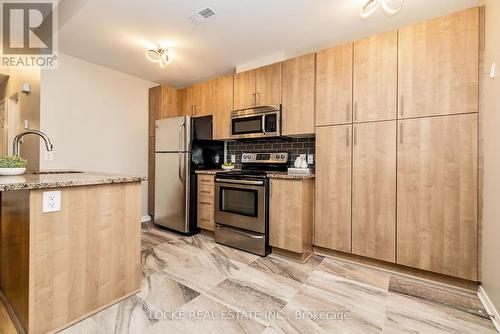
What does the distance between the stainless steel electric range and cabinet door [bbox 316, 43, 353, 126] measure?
0.86m

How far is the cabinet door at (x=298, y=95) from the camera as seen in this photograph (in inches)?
103

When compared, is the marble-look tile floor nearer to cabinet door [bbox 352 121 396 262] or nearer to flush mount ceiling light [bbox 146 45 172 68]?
cabinet door [bbox 352 121 396 262]

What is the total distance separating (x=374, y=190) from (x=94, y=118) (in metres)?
3.81

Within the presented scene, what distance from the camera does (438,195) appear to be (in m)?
1.95

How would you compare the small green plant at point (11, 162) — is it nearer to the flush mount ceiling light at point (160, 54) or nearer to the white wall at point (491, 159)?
the flush mount ceiling light at point (160, 54)

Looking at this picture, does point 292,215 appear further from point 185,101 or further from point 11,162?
point 185,101

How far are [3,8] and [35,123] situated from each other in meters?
1.31

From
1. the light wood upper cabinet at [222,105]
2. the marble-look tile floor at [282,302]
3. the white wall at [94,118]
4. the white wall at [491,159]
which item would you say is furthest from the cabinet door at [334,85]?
the white wall at [94,118]

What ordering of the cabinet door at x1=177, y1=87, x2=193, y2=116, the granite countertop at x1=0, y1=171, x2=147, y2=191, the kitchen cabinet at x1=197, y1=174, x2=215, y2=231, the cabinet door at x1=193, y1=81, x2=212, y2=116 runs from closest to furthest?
1. the granite countertop at x1=0, y1=171, x2=147, y2=191
2. the kitchen cabinet at x1=197, y1=174, x2=215, y2=231
3. the cabinet door at x1=193, y1=81, x2=212, y2=116
4. the cabinet door at x1=177, y1=87, x2=193, y2=116

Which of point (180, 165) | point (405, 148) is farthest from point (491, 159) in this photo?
point (180, 165)

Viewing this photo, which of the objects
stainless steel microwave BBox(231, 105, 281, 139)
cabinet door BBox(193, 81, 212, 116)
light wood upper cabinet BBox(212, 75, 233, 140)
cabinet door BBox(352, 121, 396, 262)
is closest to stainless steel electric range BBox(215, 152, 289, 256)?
stainless steel microwave BBox(231, 105, 281, 139)

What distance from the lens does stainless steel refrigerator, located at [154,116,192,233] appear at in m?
3.28

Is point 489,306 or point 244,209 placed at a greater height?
point 244,209

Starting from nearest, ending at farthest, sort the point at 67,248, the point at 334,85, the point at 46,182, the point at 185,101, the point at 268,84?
the point at 46,182 < the point at 67,248 < the point at 334,85 < the point at 268,84 < the point at 185,101
